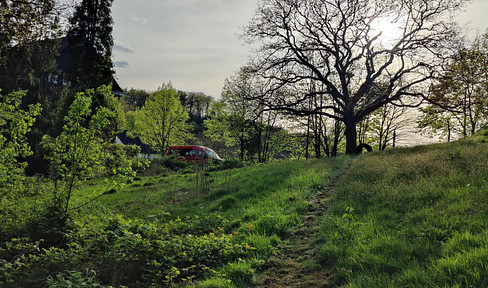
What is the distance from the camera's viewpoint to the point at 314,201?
658cm

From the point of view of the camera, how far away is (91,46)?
922 inches

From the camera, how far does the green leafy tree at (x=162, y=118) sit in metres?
40.4

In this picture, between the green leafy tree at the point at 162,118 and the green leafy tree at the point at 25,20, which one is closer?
the green leafy tree at the point at 25,20

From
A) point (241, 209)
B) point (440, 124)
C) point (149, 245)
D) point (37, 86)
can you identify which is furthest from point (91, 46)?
point (440, 124)

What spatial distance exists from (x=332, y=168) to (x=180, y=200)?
5758 millimetres

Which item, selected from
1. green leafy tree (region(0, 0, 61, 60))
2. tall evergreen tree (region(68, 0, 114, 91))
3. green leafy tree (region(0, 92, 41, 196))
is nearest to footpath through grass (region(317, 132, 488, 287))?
green leafy tree (region(0, 92, 41, 196))

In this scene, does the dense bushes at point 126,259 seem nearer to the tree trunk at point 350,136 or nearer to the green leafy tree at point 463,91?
the tree trunk at point 350,136

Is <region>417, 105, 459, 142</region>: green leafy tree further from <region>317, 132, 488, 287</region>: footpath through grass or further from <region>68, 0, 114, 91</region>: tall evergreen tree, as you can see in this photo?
<region>68, 0, 114, 91</region>: tall evergreen tree

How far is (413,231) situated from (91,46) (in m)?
26.8

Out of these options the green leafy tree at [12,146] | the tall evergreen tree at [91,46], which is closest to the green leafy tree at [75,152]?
the green leafy tree at [12,146]

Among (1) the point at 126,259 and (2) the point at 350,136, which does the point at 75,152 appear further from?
(2) the point at 350,136

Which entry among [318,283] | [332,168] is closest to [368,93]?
[332,168]

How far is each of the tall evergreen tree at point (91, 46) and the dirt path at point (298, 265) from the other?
23469 millimetres

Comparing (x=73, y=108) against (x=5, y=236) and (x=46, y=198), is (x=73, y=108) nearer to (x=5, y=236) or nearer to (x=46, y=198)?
(x=46, y=198)
